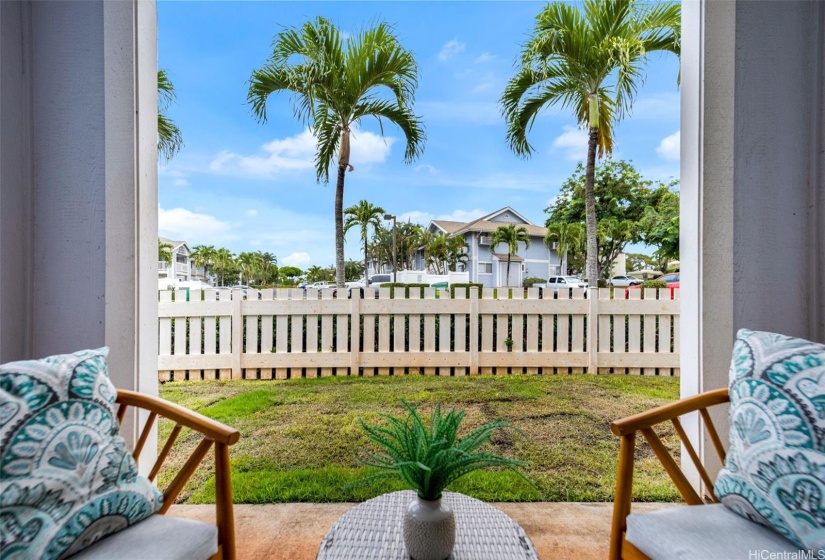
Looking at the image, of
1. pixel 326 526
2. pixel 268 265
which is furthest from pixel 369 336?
pixel 268 265

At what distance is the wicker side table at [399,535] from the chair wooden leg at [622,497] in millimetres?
350

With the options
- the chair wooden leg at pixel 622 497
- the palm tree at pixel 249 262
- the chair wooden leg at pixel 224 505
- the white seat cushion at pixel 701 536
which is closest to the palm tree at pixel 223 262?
the palm tree at pixel 249 262

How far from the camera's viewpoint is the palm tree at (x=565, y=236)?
543 inches

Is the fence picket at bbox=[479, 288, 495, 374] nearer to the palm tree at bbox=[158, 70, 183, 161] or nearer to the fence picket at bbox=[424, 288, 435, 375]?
the fence picket at bbox=[424, 288, 435, 375]

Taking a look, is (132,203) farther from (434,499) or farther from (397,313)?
(397,313)

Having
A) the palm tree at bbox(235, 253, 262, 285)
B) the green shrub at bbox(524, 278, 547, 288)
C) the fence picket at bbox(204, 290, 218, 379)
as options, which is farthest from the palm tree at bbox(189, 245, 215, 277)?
the fence picket at bbox(204, 290, 218, 379)

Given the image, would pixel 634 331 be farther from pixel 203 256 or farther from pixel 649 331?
pixel 203 256

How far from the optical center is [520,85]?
12.1ft

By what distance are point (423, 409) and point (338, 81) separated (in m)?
3.33

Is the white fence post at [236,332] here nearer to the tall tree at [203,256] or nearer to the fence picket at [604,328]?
the fence picket at [604,328]

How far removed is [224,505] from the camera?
95cm

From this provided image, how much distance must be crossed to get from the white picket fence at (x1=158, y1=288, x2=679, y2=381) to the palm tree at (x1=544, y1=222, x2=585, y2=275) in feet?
35.7

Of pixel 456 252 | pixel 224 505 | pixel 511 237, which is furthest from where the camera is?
pixel 456 252

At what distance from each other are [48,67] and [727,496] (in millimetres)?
2558
